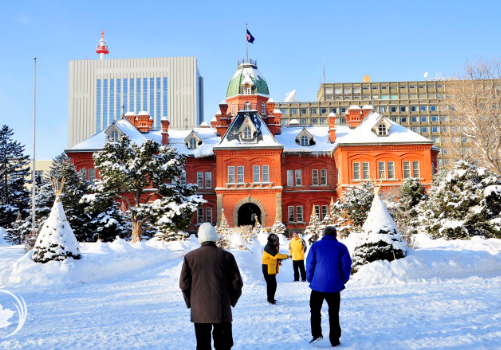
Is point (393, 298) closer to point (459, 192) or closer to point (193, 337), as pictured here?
point (193, 337)

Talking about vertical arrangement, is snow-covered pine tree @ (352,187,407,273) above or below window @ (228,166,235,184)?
below

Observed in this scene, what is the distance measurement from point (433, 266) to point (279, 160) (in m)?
27.6

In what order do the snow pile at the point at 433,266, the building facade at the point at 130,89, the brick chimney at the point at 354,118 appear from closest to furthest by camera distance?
the snow pile at the point at 433,266
the brick chimney at the point at 354,118
the building facade at the point at 130,89

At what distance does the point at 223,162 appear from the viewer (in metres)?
40.1

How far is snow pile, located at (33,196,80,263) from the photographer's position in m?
13.2

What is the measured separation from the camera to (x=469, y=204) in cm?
1891

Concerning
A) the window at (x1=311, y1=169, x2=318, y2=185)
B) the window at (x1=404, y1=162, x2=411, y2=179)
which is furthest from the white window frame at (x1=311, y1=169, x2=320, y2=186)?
the window at (x1=404, y1=162, x2=411, y2=179)

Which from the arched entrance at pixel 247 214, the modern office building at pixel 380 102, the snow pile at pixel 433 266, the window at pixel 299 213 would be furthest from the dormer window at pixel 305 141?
the modern office building at pixel 380 102

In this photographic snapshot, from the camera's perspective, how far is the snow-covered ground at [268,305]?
253 inches

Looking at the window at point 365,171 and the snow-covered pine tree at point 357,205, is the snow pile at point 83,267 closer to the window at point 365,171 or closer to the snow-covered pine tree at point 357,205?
the snow-covered pine tree at point 357,205

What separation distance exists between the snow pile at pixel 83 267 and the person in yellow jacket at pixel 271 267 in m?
5.81

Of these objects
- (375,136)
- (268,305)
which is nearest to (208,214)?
(375,136)

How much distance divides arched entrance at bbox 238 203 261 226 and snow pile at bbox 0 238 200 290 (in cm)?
2332

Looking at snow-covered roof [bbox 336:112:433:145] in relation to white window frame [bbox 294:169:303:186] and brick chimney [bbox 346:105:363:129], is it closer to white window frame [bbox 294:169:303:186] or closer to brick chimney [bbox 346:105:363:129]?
brick chimney [bbox 346:105:363:129]
